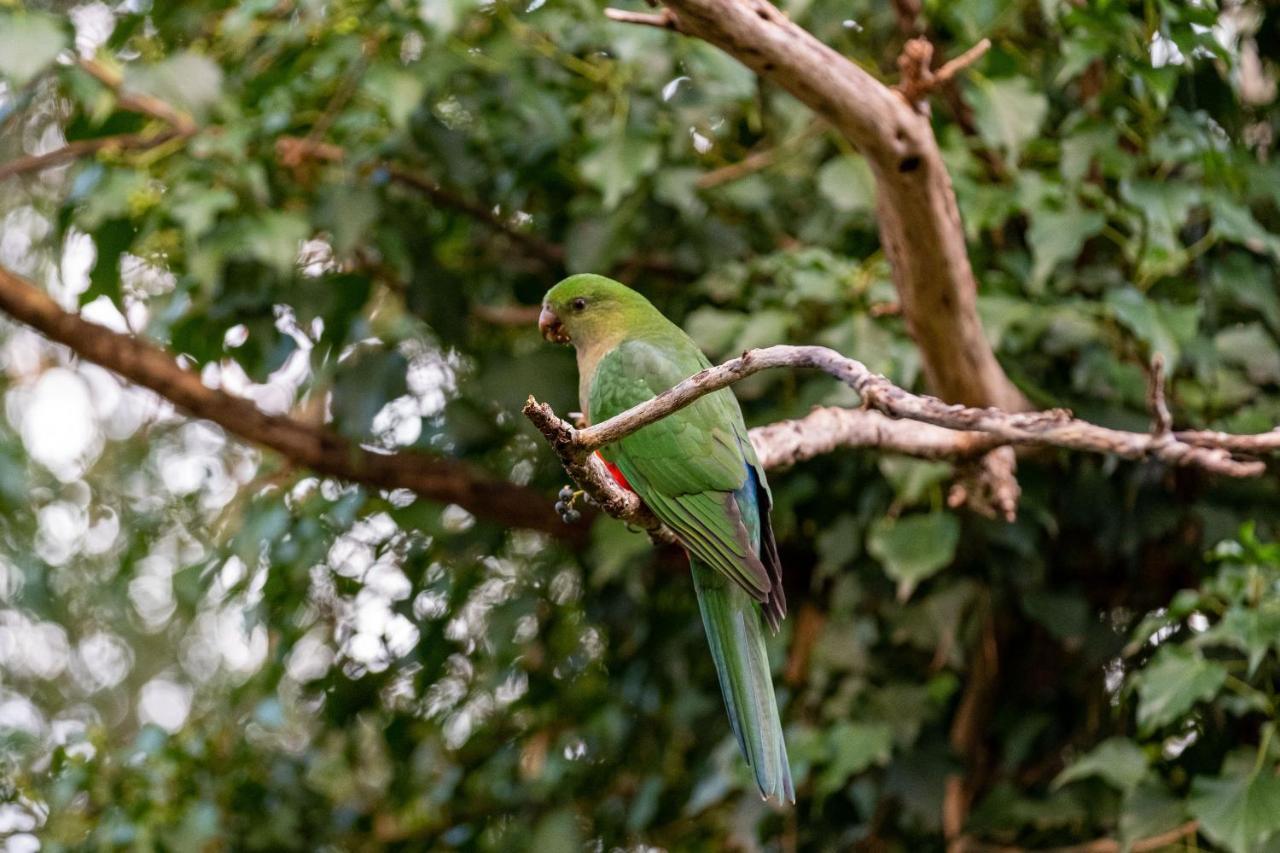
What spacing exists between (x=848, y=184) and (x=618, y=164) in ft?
1.80

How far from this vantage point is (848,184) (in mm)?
3135

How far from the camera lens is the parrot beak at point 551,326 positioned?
298 cm

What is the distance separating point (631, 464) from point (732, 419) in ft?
0.66

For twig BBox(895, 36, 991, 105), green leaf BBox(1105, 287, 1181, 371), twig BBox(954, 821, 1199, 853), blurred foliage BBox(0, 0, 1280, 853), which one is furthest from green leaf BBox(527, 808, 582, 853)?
twig BBox(895, 36, 991, 105)

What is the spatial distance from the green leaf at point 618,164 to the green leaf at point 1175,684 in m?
1.52

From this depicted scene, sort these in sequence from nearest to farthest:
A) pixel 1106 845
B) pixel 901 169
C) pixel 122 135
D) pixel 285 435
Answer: pixel 901 169 → pixel 1106 845 → pixel 122 135 → pixel 285 435

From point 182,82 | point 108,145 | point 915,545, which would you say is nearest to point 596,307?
point 915,545

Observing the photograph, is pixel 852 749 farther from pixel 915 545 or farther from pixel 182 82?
pixel 182 82

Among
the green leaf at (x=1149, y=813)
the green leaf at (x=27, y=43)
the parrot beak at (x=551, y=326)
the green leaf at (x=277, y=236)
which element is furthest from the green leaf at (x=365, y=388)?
the green leaf at (x=1149, y=813)

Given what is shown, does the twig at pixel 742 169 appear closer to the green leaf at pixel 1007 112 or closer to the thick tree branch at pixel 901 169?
the green leaf at pixel 1007 112

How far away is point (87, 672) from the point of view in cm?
552

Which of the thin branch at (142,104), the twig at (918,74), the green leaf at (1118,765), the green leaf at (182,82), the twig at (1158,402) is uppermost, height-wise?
the twig at (918,74)

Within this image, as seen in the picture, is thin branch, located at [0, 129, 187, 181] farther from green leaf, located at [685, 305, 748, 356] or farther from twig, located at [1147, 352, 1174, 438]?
twig, located at [1147, 352, 1174, 438]

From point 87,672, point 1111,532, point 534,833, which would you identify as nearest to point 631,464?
point 1111,532
